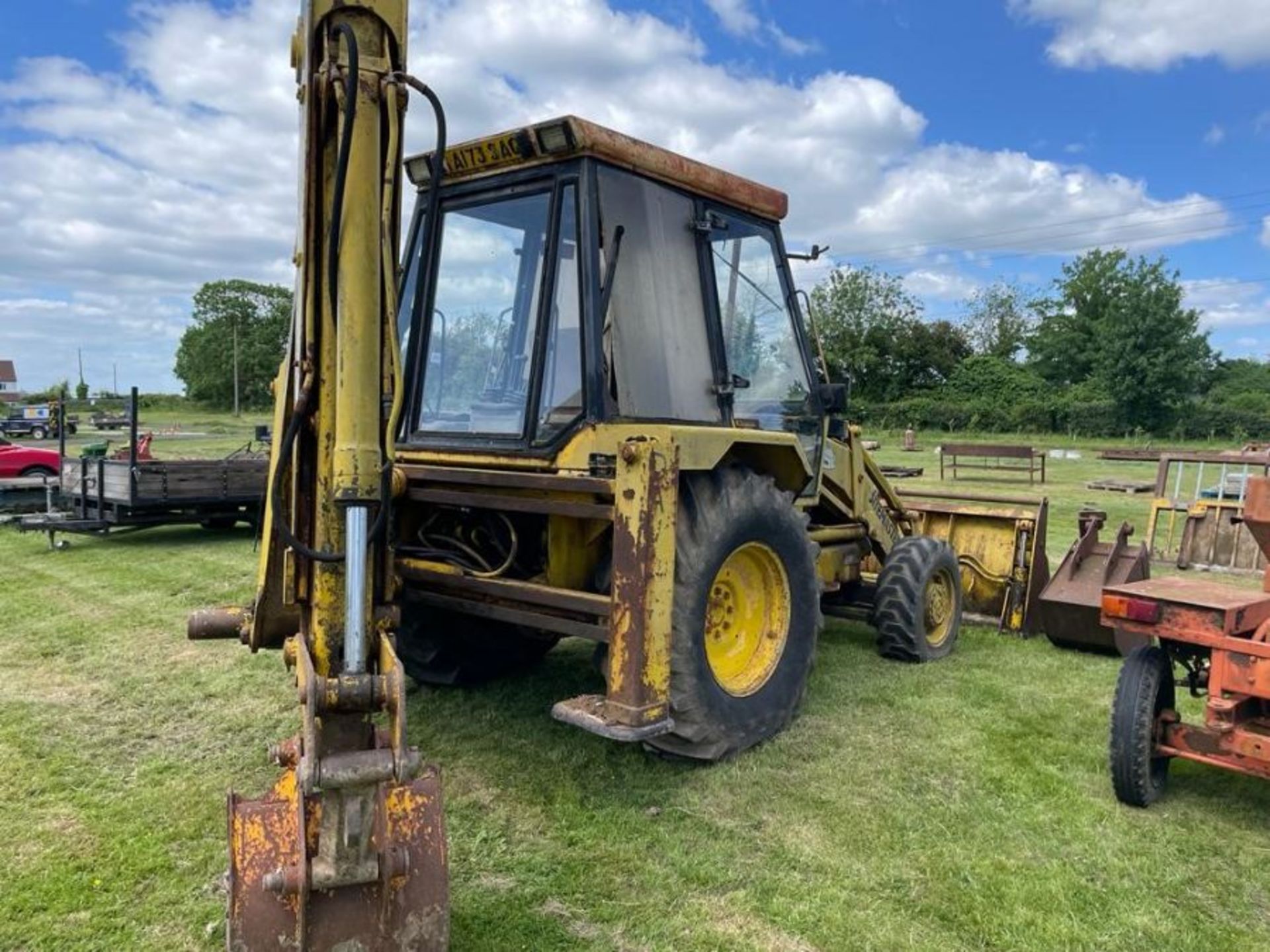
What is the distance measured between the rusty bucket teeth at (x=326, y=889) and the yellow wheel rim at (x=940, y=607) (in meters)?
3.98

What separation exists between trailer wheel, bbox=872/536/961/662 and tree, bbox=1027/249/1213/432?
36.8m

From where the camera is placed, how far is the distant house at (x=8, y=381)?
251 feet

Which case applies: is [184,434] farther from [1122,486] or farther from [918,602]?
[918,602]

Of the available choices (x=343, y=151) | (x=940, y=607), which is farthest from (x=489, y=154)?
(x=940, y=607)

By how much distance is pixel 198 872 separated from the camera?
305 centimetres

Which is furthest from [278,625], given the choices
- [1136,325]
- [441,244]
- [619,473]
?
[1136,325]

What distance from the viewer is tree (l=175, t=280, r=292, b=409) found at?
58.5m

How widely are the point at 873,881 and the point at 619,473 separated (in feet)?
5.22

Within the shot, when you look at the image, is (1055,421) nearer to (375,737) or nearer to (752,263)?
(752,263)

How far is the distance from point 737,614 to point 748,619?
78 millimetres

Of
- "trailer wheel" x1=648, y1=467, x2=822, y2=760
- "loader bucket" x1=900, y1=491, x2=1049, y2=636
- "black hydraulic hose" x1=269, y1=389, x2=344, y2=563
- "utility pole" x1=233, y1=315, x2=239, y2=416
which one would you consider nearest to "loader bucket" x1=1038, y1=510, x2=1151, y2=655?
"loader bucket" x1=900, y1=491, x2=1049, y2=636

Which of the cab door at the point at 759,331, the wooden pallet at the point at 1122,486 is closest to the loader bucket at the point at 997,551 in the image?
the cab door at the point at 759,331

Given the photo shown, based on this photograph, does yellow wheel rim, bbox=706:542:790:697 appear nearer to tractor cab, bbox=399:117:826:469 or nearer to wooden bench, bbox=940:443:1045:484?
tractor cab, bbox=399:117:826:469

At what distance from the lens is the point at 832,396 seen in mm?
5281
